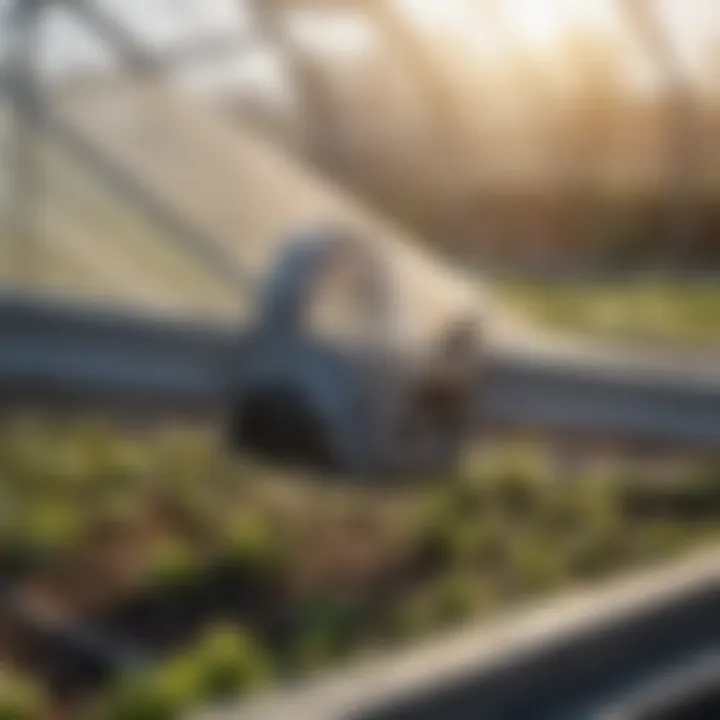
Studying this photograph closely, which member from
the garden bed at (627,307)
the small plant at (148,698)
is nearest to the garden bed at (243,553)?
A: the small plant at (148,698)

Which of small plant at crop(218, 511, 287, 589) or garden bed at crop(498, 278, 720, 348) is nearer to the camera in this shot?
small plant at crop(218, 511, 287, 589)

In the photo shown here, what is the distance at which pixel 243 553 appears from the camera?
101 inches

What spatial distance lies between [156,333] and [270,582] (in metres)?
1.09

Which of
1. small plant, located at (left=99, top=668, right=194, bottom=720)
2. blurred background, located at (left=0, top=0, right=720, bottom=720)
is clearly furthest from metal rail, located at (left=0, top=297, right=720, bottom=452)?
small plant, located at (left=99, top=668, right=194, bottom=720)

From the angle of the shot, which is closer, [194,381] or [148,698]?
[148,698]

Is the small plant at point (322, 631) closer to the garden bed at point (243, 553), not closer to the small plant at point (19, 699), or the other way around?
the garden bed at point (243, 553)

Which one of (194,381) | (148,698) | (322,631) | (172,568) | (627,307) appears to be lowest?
(148,698)

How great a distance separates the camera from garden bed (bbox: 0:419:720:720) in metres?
2.15

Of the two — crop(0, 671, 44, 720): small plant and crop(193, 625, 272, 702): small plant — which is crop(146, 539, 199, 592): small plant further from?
crop(0, 671, 44, 720): small plant

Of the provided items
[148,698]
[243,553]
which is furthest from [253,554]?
[148,698]

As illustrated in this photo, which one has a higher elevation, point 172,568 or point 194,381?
point 194,381

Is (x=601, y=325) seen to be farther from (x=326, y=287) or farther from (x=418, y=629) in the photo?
(x=418, y=629)

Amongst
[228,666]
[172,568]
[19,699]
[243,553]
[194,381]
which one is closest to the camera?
[19,699]

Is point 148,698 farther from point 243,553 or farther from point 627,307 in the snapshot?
point 627,307
